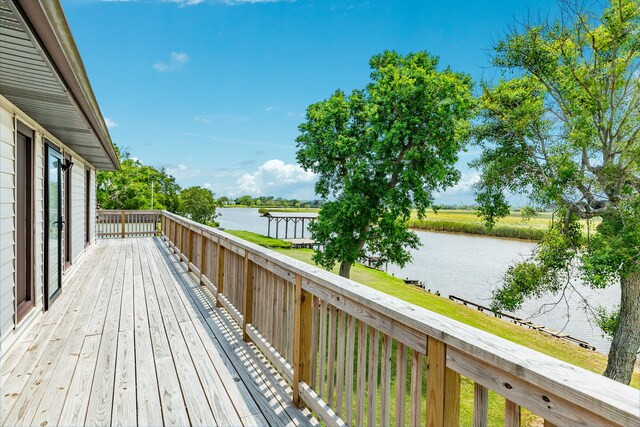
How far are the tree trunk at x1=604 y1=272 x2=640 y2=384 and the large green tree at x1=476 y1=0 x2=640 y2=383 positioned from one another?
0.03m

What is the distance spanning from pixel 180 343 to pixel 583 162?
11784 mm

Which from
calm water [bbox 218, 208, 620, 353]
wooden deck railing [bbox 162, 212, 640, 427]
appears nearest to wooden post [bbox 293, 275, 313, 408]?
wooden deck railing [bbox 162, 212, 640, 427]

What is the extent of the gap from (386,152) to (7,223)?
38.7 feet

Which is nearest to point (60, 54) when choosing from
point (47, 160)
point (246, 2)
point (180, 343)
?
point (180, 343)

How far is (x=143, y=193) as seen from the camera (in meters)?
30.5

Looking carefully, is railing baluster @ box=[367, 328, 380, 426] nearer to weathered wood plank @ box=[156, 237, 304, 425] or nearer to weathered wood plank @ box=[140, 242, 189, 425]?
weathered wood plank @ box=[156, 237, 304, 425]

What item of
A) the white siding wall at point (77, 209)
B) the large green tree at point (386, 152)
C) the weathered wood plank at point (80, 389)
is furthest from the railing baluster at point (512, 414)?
the large green tree at point (386, 152)

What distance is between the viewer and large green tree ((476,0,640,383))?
987cm

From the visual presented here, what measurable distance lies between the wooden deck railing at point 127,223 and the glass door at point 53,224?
720 centimetres

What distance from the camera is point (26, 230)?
3885 millimetres

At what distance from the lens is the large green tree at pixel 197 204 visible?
126 ft

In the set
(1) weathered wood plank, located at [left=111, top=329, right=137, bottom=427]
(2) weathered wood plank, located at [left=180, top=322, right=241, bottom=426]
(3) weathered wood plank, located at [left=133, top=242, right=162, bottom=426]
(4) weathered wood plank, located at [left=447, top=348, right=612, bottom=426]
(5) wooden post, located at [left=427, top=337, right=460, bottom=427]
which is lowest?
(1) weathered wood plank, located at [left=111, top=329, right=137, bottom=427]

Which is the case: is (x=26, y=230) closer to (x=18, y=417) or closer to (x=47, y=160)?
(x=47, y=160)

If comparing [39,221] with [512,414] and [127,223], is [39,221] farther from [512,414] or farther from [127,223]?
[127,223]
